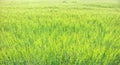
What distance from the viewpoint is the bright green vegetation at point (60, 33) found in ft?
4.69

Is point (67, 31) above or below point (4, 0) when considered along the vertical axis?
below

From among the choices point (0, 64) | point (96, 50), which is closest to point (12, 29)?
point (0, 64)

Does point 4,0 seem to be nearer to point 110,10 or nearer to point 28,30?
point 28,30

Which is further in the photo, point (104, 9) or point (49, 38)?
point (104, 9)

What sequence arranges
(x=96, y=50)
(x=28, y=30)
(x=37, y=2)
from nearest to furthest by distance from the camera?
(x=96, y=50), (x=28, y=30), (x=37, y=2)

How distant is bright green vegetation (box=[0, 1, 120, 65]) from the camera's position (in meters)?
1.43

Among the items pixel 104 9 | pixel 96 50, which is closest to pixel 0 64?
pixel 96 50

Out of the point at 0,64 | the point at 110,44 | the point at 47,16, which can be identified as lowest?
the point at 0,64

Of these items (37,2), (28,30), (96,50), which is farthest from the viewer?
(37,2)

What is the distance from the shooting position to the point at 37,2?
1.71 m

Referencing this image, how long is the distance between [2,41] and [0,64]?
137 millimetres

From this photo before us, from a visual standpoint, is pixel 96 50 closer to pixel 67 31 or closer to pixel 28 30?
pixel 67 31

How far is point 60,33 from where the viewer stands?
4.94ft

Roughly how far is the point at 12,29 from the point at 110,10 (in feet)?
1.96
